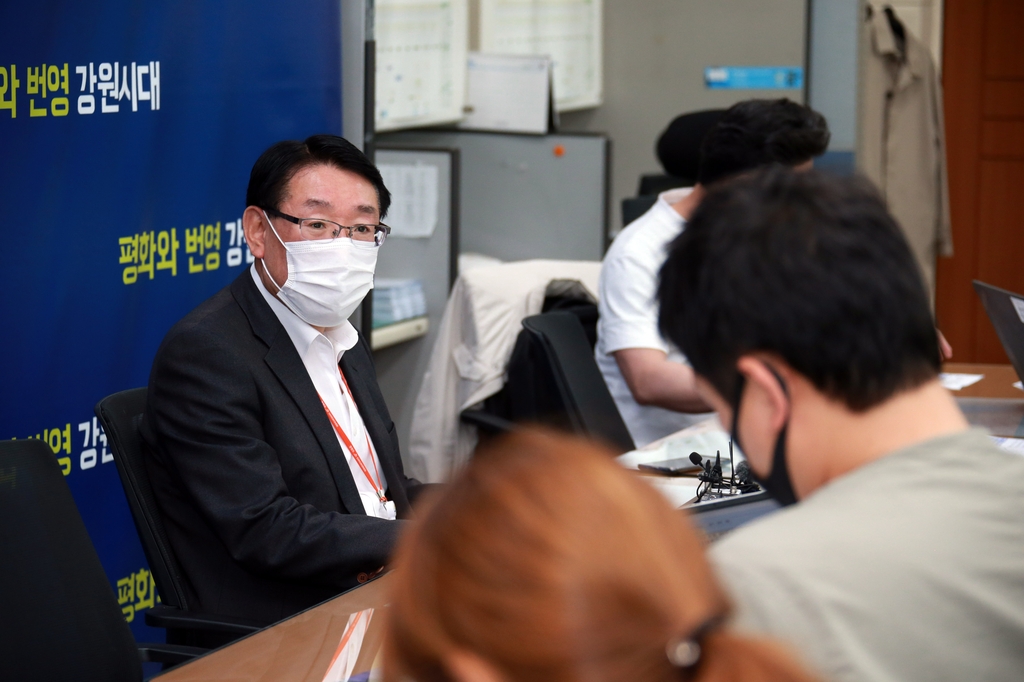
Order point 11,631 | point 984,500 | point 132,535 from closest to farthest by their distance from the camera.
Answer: point 984,500
point 11,631
point 132,535

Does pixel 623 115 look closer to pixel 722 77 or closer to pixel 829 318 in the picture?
pixel 722 77

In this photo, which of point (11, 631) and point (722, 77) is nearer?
point (11, 631)

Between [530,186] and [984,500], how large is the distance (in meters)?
3.36

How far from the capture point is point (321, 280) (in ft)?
6.09

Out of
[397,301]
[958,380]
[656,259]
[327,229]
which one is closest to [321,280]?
[327,229]

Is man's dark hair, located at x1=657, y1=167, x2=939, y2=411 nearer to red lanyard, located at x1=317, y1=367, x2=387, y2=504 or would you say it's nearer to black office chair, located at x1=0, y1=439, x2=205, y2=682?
black office chair, located at x1=0, y1=439, x2=205, y2=682

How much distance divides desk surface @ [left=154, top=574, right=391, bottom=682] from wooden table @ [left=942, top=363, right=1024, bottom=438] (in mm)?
1585

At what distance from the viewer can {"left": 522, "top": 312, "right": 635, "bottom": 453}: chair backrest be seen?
2477mm

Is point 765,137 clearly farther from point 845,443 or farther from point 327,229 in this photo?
point 845,443

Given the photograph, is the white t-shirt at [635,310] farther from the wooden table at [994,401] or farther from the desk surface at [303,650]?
the desk surface at [303,650]

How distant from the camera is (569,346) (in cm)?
253

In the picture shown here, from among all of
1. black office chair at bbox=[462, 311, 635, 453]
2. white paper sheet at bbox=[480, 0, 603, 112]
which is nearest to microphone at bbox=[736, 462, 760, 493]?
black office chair at bbox=[462, 311, 635, 453]

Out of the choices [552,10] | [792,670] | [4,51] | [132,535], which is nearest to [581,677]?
[792,670]

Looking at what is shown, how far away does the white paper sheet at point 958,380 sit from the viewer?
9.54 ft
